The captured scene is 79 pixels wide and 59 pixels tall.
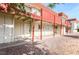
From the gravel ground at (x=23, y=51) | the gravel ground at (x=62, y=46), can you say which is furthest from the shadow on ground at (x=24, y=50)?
the gravel ground at (x=62, y=46)

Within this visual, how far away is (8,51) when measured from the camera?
480 centimetres

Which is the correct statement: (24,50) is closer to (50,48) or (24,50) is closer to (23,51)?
(23,51)

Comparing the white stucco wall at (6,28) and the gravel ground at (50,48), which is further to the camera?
the white stucco wall at (6,28)

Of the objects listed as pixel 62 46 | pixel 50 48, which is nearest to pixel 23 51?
pixel 50 48

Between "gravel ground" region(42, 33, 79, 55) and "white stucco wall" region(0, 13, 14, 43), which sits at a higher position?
"white stucco wall" region(0, 13, 14, 43)

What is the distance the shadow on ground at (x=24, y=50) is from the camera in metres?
4.74

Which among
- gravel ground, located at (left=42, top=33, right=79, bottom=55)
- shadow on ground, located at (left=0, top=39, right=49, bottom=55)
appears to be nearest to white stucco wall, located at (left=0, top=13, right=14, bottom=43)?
shadow on ground, located at (left=0, top=39, right=49, bottom=55)

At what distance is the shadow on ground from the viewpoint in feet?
15.6

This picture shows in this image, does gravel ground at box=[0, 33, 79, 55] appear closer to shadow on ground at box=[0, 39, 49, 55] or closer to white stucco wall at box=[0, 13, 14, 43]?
shadow on ground at box=[0, 39, 49, 55]

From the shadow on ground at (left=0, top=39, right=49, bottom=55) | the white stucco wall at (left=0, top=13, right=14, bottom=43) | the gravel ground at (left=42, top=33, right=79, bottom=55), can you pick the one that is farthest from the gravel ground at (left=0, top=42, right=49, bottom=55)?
the white stucco wall at (left=0, top=13, right=14, bottom=43)

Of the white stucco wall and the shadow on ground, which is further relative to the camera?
the white stucco wall

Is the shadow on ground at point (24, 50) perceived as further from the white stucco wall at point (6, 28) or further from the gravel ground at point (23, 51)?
the white stucco wall at point (6, 28)
